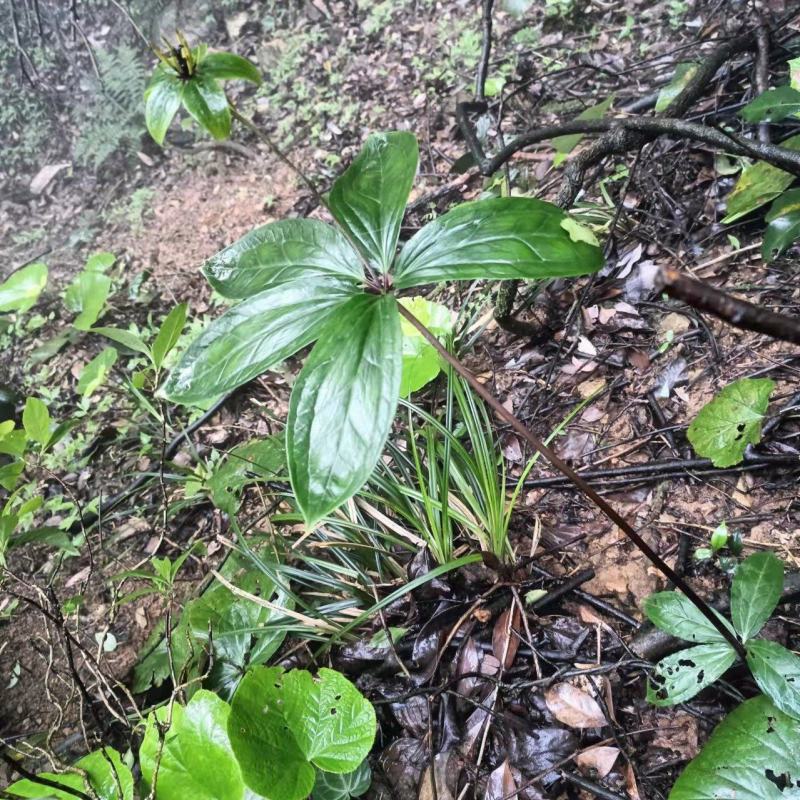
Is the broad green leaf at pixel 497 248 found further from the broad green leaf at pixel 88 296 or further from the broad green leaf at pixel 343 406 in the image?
the broad green leaf at pixel 88 296

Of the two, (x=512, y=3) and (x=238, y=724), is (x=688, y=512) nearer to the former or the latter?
(x=238, y=724)

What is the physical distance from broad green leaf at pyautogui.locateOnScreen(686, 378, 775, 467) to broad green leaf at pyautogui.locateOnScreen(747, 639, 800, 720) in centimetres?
52

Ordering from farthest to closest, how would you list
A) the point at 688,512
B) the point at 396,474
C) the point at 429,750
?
the point at 396,474
the point at 688,512
the point at 429,750

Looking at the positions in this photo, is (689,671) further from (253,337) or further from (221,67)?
(221,67)

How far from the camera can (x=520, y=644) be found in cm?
136

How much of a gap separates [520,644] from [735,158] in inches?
70.7

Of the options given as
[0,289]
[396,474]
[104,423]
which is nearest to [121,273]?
[0,289]

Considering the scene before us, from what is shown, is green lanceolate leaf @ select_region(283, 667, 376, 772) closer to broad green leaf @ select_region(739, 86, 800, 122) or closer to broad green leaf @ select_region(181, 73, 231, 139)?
broad green leaf @ select_region(181, 73, 231, 139)

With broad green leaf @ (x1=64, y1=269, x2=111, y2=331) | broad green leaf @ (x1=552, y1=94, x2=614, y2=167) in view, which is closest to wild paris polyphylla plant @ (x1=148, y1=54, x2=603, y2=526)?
broad green leaf @ (x1=552, y1=94, x2=614, y2=167)

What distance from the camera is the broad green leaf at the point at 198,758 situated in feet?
3.87

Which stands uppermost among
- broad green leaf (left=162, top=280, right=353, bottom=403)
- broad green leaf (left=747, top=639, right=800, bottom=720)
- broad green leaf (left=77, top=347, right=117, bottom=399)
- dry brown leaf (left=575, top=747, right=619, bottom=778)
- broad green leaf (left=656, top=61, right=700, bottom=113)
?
broad green leaf (left=162, top=280, right=353, bottom=403)

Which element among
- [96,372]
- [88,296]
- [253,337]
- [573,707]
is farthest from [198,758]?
[88,296]

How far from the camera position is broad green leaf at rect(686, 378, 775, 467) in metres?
1.36

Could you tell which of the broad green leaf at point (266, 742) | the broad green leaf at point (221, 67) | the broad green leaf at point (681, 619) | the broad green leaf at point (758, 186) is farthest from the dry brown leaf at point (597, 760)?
the broad green leaf at point (221, 67)
